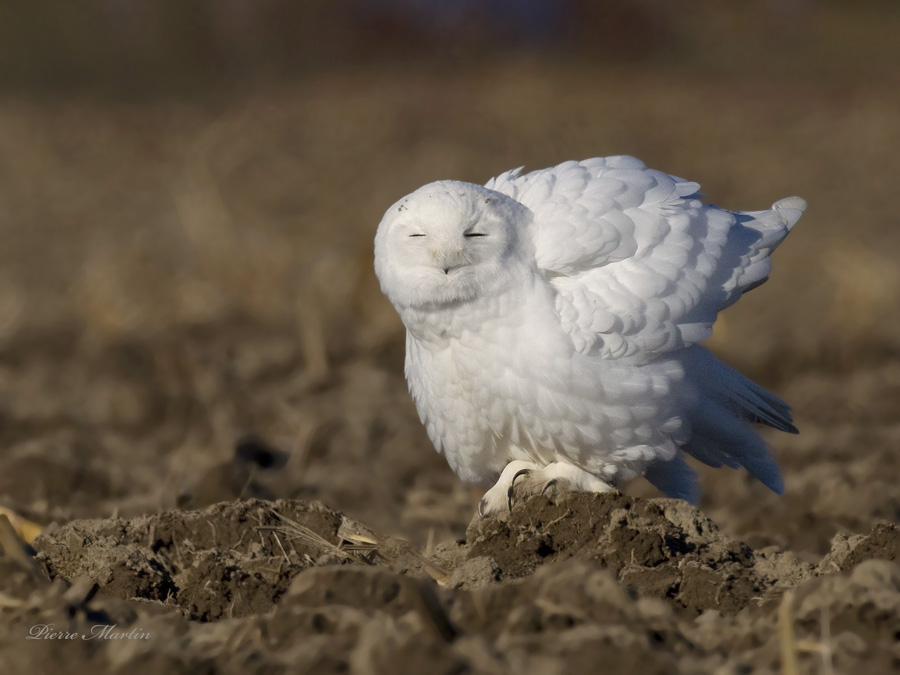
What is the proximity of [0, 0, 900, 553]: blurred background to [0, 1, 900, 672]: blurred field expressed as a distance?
0.13ft

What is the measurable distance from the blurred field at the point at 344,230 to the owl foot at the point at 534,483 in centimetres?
42

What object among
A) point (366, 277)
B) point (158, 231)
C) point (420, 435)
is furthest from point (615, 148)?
point (420, 435)

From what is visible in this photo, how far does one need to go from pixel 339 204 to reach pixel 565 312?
1121cm

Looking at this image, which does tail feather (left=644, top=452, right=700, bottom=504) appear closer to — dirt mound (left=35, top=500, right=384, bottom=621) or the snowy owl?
the snowy owl

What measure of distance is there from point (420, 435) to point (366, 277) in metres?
2.55

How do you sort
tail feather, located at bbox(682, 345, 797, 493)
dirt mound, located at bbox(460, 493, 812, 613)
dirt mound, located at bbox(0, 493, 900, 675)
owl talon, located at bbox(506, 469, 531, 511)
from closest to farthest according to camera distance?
dirt mound, located at bbox(0, 493, 900, 675) → dirt mound, located at bbox(460, 493, 812, 613) → owl talon, located at bbox(506, 469, 531, 511) → tail feather, located at bbox(682, 345, 797, 493)

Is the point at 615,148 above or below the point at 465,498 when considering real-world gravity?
below

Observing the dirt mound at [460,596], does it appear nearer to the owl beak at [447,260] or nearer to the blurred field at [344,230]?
the blurred field at [344,230]

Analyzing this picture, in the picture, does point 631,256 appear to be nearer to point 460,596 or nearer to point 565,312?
point 565,312

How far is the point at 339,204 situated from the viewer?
15.6 metres

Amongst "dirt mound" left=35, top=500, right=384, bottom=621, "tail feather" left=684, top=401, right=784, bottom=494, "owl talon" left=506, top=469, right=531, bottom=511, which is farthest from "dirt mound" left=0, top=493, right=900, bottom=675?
"tail feather" left=684, top=401, right=784, bottom=494

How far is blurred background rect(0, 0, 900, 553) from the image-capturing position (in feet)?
23.5

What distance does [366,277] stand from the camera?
10.1 metres

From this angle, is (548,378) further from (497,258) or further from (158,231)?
(158,231)
